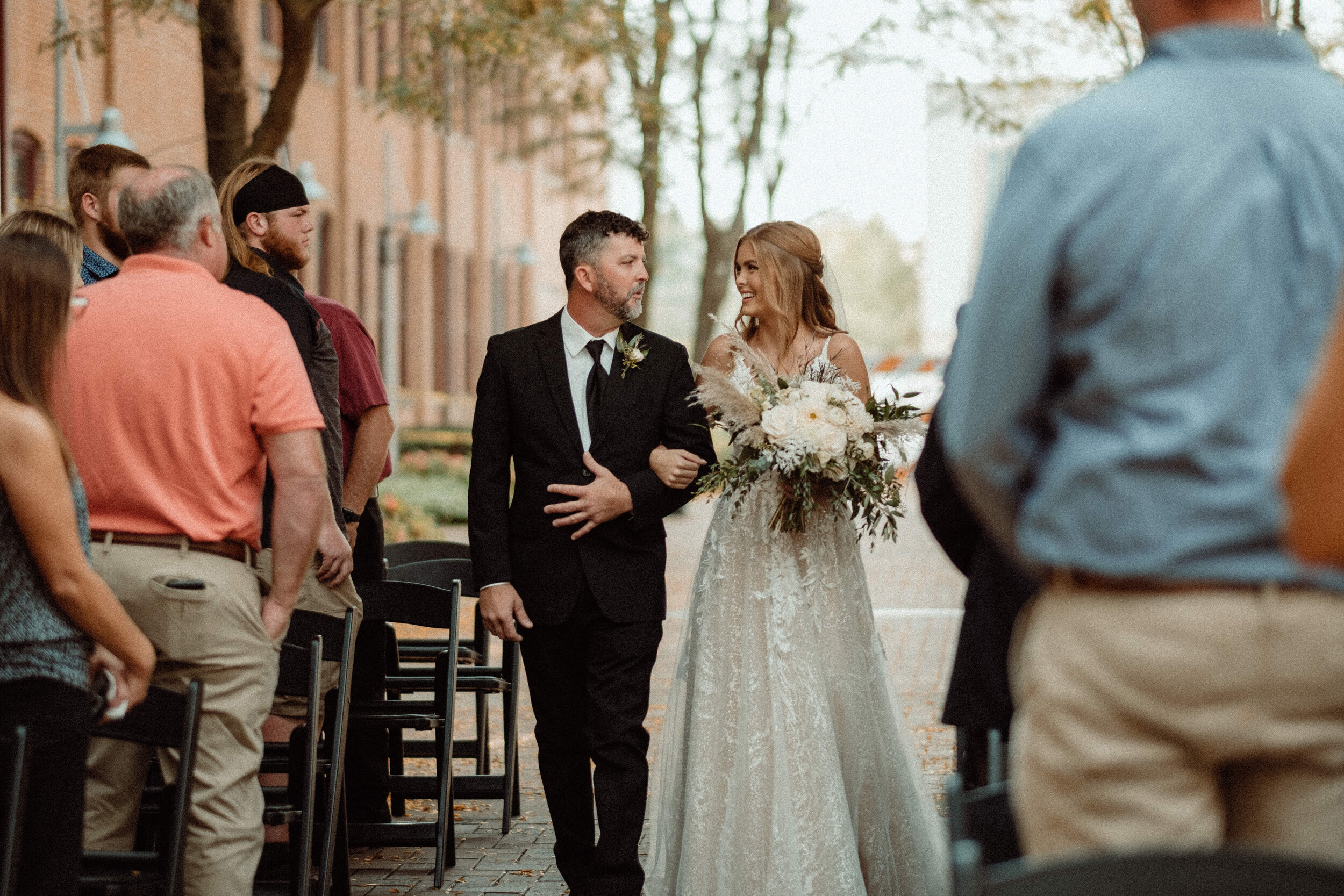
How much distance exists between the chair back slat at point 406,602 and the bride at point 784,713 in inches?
40.3

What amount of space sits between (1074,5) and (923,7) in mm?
6683

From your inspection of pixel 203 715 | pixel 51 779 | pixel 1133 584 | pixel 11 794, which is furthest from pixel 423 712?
pixel 1133 584

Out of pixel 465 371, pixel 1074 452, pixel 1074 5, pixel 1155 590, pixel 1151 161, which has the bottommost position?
pixel 465 371

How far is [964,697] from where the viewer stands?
4285 mm

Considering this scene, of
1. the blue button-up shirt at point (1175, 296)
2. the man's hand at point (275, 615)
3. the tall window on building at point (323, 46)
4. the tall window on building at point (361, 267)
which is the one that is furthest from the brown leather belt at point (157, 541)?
the tall window on building at point (361, 267)

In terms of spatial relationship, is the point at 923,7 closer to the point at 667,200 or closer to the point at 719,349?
the point at 667,200

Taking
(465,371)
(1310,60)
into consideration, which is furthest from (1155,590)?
(465,371)

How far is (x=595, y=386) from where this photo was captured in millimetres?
6113

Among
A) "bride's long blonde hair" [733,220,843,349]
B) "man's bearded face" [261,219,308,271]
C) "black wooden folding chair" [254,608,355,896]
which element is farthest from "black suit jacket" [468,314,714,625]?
"man's bearded face" [261,219,308,271]

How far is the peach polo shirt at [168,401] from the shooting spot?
14.2ft

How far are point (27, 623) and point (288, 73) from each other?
281 inches

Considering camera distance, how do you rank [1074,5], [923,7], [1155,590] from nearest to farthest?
[1155,590], [1074,5], [923,7]

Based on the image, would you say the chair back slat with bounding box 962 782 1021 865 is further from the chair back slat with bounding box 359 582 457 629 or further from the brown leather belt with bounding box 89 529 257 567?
the chair back slat with bounding box 359 582 457 629

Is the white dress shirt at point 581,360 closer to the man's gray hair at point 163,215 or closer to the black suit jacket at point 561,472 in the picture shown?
the black suit jacket at point 561,472
